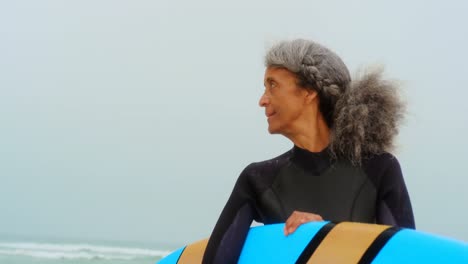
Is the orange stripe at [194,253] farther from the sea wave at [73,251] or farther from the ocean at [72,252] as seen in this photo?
the sea wave at [73,251]

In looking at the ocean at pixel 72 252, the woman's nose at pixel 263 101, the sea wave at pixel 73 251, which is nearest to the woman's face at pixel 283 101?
the woman's nose at pixel 263 101

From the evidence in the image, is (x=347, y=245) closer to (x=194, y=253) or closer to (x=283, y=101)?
(x=283, y=101)

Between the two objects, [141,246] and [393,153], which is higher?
[393,153]

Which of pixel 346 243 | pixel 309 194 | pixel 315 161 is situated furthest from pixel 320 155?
pixel 346 243

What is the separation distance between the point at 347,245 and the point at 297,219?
0.23 meters

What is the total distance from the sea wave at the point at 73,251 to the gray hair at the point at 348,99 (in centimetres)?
1629

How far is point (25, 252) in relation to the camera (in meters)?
19.4

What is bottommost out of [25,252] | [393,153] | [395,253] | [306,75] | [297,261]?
[25,252]

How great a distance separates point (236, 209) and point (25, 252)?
18.1 metres

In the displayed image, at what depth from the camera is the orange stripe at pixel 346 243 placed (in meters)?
2.08

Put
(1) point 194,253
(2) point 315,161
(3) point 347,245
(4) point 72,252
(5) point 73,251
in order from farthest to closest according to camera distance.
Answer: (5) point 73,251, (4) point 72,252, (1) point 194,253, (2) point 315,161, (3) point 347,245

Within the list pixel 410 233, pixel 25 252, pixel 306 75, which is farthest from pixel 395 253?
pixel 25 252

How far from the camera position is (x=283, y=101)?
7.94 feet

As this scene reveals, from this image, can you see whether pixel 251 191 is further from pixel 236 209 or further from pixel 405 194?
pixel 405 194
